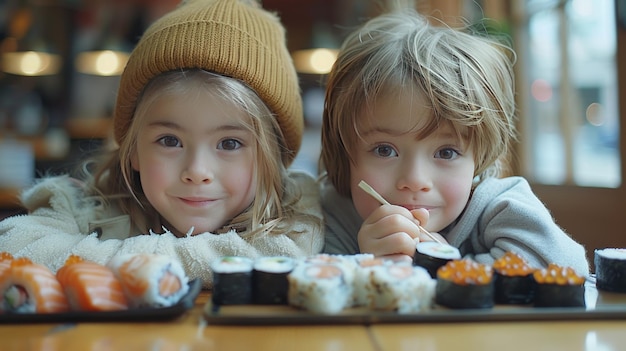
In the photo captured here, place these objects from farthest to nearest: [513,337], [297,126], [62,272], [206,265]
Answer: [297,126], [206,265], [62,272], [513,337]

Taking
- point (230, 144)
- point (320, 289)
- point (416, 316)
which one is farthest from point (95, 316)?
point (230, 144)

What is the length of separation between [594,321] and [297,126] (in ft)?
2.28

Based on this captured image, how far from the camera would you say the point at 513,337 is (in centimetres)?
62

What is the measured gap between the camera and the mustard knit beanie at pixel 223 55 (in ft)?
3.47

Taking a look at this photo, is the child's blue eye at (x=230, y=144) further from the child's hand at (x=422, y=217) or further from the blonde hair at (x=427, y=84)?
the child's hand at (x=422, y=217)

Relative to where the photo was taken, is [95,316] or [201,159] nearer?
[95,316]

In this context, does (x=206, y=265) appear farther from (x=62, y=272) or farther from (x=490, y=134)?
(x=490, y=134)

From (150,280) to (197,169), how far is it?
0.34 metres

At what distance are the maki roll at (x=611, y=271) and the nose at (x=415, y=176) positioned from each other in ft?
0.93

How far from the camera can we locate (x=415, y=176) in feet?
3.21

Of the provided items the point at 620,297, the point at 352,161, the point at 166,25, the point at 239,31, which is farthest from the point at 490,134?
the point at 166,25

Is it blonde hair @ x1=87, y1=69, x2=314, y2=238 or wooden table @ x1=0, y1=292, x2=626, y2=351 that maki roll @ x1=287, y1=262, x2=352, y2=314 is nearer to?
wooden table @ x1=0, y1=292, x2=626, y2=351

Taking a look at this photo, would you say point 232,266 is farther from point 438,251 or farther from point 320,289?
point 438,251

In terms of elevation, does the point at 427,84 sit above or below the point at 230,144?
above
